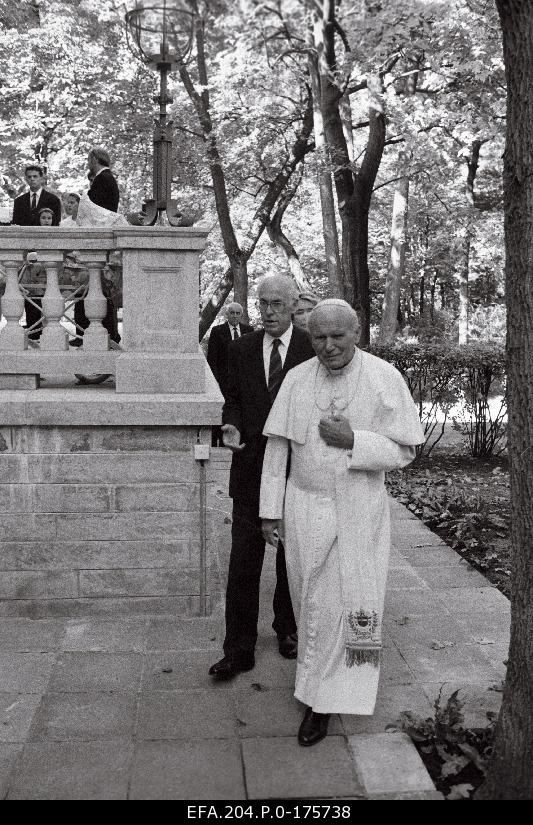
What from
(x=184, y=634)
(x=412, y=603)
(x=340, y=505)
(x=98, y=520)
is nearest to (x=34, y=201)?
(x=98, y=520)

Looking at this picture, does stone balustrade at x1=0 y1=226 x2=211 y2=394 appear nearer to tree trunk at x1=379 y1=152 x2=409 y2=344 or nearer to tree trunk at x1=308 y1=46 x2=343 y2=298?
tree trunk at x1=308 y1=46 x2=343 y2=298

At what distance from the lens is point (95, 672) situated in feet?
16.2

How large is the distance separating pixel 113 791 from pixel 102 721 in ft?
2.24

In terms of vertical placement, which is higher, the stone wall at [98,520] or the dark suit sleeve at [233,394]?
the dark suit sleeve at [233,394]

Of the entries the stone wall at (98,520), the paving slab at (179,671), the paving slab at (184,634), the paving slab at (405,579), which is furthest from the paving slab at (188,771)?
the paving slab at (405,579)

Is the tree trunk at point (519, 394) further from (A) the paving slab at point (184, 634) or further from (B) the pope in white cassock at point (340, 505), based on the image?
(A) the paving slab at point (184, 634)

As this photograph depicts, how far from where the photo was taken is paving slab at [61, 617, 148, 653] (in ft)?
17.4

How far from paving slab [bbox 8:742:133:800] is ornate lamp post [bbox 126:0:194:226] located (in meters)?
3.12

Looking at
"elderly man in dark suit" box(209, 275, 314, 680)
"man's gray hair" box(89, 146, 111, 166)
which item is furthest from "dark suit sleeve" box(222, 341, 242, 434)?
"man's gray hair" box(89, 146, 111, 166)

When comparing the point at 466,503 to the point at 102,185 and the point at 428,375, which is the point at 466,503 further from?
the point at 102,185

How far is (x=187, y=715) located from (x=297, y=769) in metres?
0.74

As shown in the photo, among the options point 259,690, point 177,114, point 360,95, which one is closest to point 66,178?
point 177,114

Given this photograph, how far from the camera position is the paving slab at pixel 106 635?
5.32 m

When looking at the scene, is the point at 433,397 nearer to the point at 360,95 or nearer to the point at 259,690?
the point at 259,690
